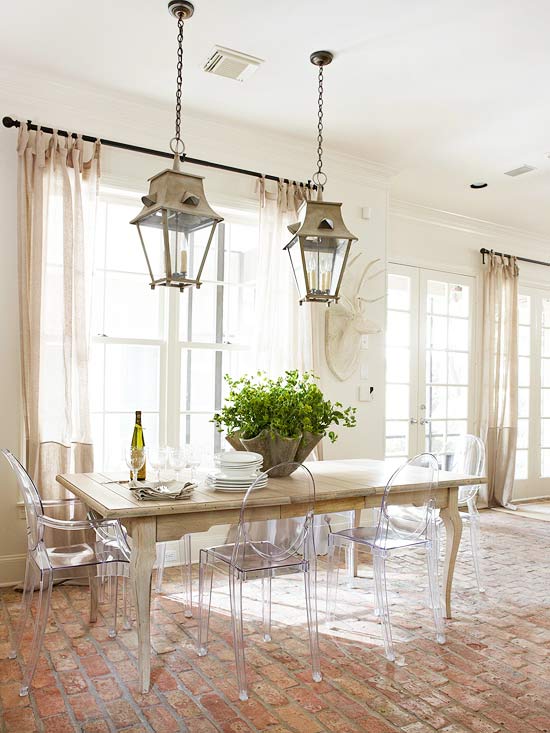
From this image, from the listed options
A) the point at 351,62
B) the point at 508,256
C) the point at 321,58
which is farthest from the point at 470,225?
the point at 321,58

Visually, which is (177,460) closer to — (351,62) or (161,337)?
(161,337)

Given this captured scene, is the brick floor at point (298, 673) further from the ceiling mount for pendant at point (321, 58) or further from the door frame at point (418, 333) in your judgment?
the ceiling mount for pendant at point (321, 58)

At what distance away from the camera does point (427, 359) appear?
6.10m

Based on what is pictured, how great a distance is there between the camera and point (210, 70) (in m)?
3.55

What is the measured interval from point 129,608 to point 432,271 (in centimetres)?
428

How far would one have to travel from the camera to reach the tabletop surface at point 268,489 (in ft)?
7.95

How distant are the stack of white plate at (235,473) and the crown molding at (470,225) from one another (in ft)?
12.3

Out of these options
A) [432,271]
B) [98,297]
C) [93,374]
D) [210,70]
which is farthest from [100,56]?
[432,271]

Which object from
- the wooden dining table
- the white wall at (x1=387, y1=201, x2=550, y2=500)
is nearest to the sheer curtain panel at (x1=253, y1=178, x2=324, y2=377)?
the wooden dining table

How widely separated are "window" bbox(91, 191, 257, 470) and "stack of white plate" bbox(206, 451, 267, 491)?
1.46 metres

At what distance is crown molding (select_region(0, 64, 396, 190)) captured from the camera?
12.2 feet

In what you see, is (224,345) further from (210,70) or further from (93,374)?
(210,70)

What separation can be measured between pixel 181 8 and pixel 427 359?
4.02 metres

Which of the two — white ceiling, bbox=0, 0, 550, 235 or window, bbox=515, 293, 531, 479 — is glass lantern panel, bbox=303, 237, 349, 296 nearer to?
white ceiling, bbox=0, 0, 550, 235
